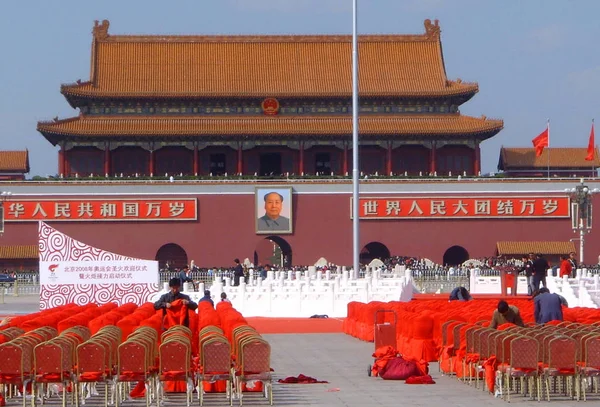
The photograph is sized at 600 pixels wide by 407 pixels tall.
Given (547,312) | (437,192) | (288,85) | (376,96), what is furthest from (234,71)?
(547,312)

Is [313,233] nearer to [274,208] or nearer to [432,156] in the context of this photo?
[274,208]

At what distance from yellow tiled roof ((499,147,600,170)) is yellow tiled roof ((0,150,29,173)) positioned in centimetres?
2249

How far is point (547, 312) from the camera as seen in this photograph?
2038 centimetres

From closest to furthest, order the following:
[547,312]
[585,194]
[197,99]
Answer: [547,312] < [585,194] < [197,99]

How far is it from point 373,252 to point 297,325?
27848mm

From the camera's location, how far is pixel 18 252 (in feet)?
178

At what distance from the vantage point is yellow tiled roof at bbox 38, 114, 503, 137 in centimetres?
5756

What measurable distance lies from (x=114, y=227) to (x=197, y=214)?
3520 millimetres

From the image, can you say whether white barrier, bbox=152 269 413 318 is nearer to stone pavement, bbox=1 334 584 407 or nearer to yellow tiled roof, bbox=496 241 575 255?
stone pavement, bbox=1 334 584 407

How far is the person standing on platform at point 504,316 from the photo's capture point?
1783cm

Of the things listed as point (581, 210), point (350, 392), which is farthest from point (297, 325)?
point (581, 210)

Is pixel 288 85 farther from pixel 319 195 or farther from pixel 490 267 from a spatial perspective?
pixel 490 267

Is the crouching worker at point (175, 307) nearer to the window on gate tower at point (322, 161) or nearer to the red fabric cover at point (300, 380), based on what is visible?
the red fabric cover at point (300, 380)

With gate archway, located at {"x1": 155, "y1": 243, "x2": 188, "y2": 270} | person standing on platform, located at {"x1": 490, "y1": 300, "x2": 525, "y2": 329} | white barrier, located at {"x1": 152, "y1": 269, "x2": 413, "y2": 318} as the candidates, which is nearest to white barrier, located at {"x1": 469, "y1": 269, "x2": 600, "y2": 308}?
white barrier, located at {"x1": 152, "y1": 269, "x2": 413, "y2": 318}
